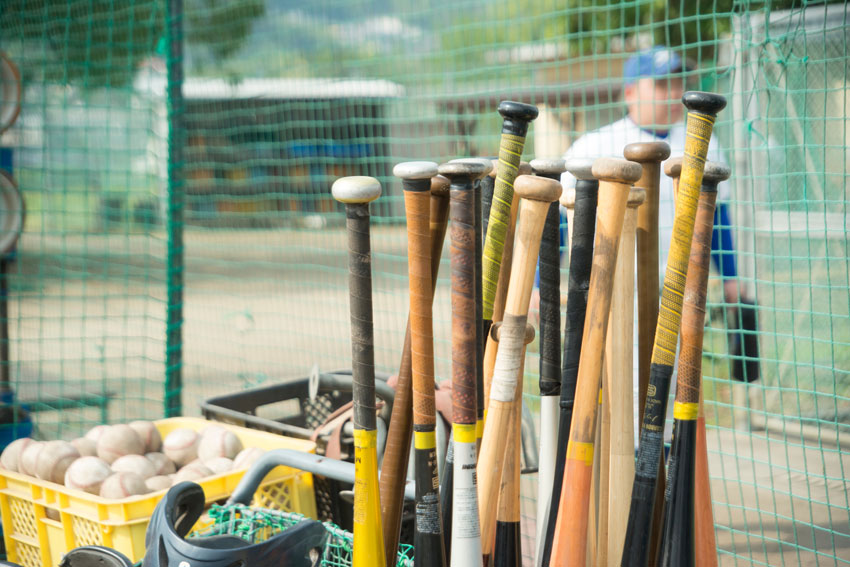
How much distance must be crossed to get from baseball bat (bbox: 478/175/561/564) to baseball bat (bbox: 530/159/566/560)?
0.28ft

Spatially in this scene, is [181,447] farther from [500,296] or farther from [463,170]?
[463,170]

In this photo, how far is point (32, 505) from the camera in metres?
1.99

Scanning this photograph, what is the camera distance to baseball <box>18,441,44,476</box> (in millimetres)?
2059

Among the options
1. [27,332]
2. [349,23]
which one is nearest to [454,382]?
[349,23]

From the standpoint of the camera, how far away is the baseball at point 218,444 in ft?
7.30

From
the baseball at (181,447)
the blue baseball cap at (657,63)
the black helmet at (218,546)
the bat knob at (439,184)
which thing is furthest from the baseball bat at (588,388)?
the blue baseball cap at (657,63)

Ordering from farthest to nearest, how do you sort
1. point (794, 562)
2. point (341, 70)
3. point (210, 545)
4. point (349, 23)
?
point (341, 70), point (349, 23), point (794, 562), point (210, 545)

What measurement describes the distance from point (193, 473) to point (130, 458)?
191 millimetres

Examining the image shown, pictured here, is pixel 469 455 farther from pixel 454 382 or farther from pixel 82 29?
pixel 82 29

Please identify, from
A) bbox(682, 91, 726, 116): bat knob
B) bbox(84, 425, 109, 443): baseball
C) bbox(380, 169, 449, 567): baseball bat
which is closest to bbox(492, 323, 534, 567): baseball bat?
bbox(380, 169, 449, 567): baseball bat

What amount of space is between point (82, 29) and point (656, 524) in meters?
4.39

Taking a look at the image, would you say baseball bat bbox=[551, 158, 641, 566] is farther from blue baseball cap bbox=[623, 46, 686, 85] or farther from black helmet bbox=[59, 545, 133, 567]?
blue baseball cap bbox=[623, 46, 686, 85]

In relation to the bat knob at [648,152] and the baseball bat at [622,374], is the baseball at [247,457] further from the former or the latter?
the bat knob at [648,152]

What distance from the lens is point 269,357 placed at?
21.5ft
